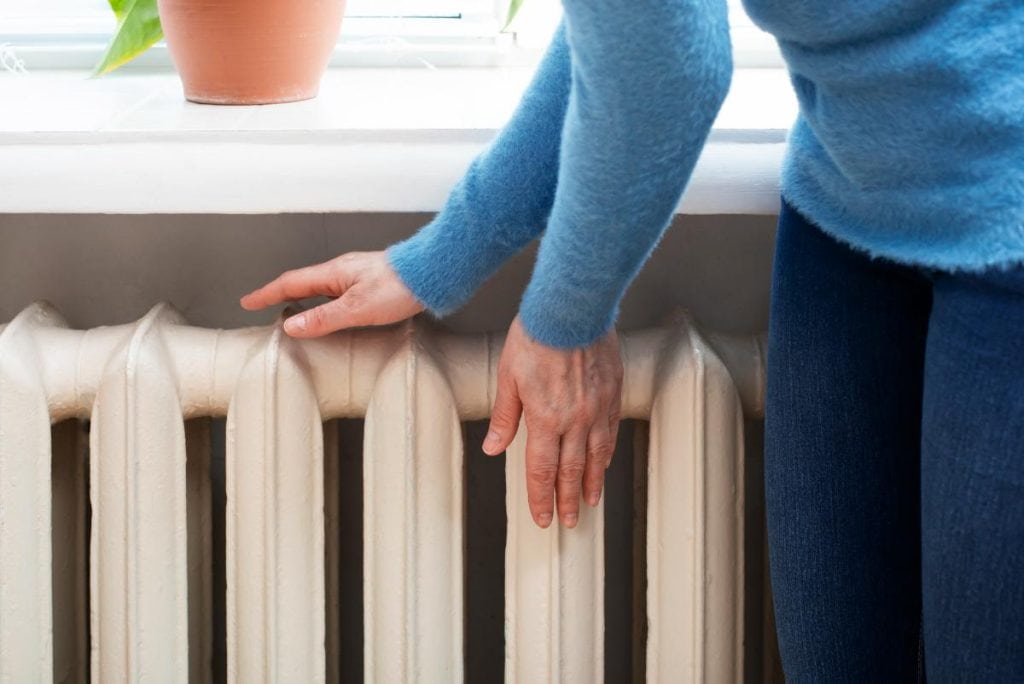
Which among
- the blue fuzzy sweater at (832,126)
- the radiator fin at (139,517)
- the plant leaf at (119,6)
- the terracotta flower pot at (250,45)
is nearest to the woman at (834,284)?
the blue fuzzy sweater at (832,126)

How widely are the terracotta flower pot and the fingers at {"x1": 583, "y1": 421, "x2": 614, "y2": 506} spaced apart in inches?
16.0

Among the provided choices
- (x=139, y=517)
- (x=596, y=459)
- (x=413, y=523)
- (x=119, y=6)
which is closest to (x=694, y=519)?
(x=596, y=459)

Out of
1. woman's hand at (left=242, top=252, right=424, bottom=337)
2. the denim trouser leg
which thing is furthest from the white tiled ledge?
the denim trouser leg

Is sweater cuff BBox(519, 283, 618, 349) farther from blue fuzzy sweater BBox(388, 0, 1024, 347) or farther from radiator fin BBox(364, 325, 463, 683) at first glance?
radiator fin BBox(364, 325, 463, 683)

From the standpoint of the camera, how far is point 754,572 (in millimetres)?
1149

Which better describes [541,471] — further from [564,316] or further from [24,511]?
[24,511]

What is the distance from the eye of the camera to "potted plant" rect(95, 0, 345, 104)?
3.19 ft

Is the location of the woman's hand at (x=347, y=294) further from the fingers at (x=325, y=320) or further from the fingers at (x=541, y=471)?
the fingers at (x=541, y=471)

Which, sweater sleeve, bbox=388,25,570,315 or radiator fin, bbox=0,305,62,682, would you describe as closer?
sweater sleeve, bbox=388,25,570,315

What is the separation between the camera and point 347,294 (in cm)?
87

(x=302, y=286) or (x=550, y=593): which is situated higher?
(x=302, y=286)

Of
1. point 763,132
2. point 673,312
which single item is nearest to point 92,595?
point 673,312

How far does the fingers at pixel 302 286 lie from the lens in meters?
0.89

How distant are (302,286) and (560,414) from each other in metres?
0.22
